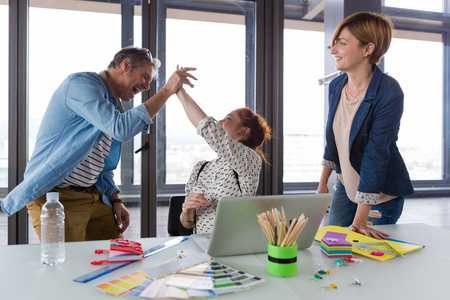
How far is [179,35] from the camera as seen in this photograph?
321 centimetres

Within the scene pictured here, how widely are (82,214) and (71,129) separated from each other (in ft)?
1.37

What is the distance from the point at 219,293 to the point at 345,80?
1.34 meters

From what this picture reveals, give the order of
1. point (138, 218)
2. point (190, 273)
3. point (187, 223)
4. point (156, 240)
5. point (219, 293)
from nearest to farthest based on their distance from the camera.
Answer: point (219, 293) < point (190, 273) < point (156, 240) < point (187, 223) < point (138, 218)

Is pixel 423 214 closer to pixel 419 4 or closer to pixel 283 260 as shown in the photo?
pixel 419 4

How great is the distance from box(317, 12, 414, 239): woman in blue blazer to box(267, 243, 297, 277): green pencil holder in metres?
0.57

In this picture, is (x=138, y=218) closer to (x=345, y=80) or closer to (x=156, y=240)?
(x=156, y=240)

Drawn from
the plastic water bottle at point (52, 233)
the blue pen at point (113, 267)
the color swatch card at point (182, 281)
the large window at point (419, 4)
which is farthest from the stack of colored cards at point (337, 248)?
the large window at point (419, 4)

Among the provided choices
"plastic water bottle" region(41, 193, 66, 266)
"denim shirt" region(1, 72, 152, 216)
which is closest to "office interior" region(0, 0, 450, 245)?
"denim shirt" region(1, 72, 152, 216)

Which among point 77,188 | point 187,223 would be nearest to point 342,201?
point 187,223

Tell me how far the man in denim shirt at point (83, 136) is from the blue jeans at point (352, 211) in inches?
36.7

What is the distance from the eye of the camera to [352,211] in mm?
1838

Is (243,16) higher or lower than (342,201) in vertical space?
higher

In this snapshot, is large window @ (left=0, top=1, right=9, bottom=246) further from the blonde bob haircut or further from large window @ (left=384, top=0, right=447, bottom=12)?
large window @ (left=384, top=0, right=447, bottom=12)

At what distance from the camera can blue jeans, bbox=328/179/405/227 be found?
5.60 feet
